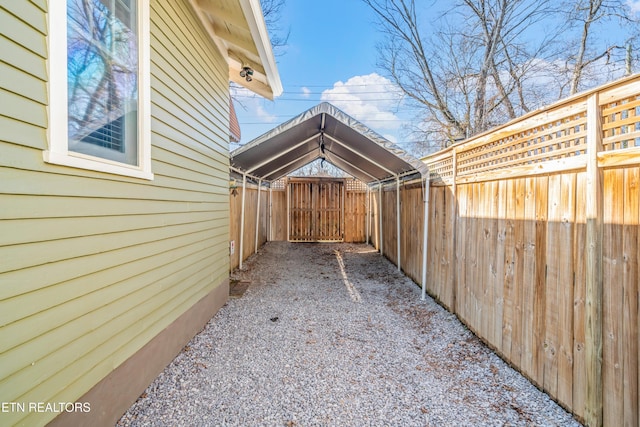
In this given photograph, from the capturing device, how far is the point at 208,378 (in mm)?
2572

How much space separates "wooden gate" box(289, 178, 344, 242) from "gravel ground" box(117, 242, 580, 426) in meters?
6.72

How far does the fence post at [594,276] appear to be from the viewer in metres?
1.83

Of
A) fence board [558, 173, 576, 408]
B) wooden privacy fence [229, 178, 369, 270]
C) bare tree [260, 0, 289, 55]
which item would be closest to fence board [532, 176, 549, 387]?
fence board [558, 173, 576, 408]

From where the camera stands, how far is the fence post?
183 centimetres

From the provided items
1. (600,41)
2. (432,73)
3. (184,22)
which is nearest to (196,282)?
(184,22)

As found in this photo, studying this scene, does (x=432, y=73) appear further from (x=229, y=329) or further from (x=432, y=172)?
(x=229, y=329)

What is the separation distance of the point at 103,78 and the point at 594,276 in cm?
331

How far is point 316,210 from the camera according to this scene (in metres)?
11.3

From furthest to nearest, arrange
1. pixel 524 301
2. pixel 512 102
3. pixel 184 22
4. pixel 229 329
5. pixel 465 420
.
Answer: pixel 512 102
pixel 229 329
pixel 184 22
pixel 524 301
pixel 465 420

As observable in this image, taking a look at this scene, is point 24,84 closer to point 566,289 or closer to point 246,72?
point 566,289

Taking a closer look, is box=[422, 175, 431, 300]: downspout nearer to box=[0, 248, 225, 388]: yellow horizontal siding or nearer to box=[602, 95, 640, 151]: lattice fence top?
box=[602, 95, 640, 151]: lattice fence top

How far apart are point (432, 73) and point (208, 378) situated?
1197 centimetres

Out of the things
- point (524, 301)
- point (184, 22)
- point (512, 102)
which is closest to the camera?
point (524, 301)

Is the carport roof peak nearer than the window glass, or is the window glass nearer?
the window glass
